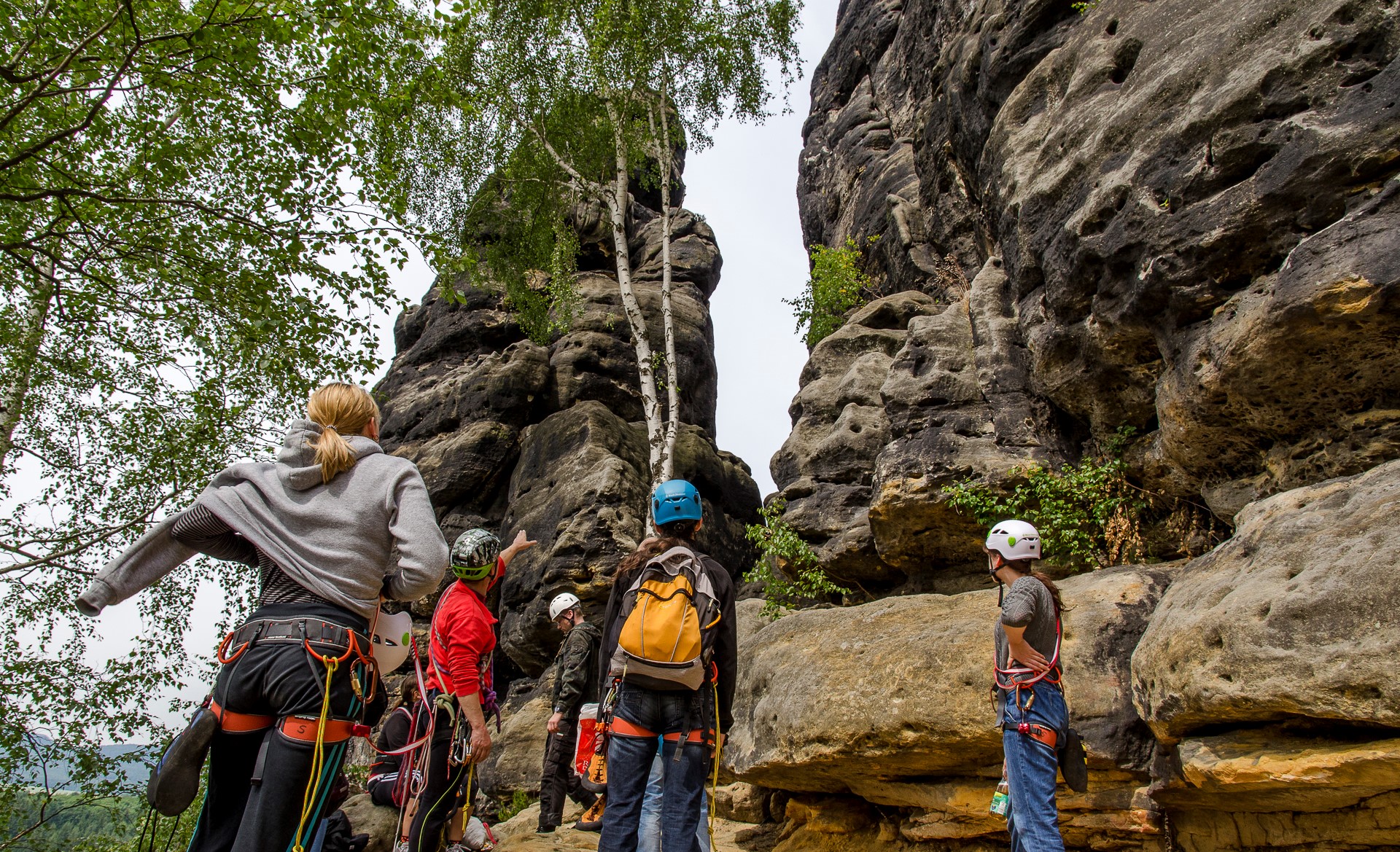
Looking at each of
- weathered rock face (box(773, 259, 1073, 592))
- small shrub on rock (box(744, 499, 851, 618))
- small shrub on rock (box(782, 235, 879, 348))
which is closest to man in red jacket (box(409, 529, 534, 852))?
weathered rock face (box(773, 259, 1073, 592))

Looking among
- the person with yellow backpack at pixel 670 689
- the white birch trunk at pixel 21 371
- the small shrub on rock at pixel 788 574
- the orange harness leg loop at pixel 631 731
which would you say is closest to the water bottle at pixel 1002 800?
the person with yellow backpack at pixel 670 689

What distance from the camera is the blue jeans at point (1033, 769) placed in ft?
14.4

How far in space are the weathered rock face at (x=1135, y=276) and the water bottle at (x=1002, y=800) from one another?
4110mm

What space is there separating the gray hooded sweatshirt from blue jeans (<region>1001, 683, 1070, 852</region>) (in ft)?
11.8

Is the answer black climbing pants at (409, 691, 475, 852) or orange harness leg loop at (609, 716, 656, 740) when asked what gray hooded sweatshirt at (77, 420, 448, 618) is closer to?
orange harness leg loop at (609, 716, 656, 740)

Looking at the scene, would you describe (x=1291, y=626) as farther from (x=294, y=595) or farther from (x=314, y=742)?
(x=294, y=595)

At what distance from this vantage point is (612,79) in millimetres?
19281

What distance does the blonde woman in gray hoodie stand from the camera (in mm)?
2762

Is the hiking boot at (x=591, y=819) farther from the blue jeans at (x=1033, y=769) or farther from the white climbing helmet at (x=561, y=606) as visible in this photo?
the blue jeans at (x=1033, y=769)

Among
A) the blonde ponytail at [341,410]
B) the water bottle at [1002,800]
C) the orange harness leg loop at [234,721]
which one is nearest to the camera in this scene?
the orange harness leg loop at [234,721]

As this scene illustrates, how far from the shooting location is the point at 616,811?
398 cm

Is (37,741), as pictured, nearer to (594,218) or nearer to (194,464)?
(194,464)

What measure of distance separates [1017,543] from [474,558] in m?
3.66

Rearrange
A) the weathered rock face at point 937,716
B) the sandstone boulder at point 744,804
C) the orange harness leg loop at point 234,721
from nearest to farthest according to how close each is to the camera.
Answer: the orange harness leg loop at point 234,721 < the weathered rock face at point 937,716 < the sandstone boulder at point 744,804
